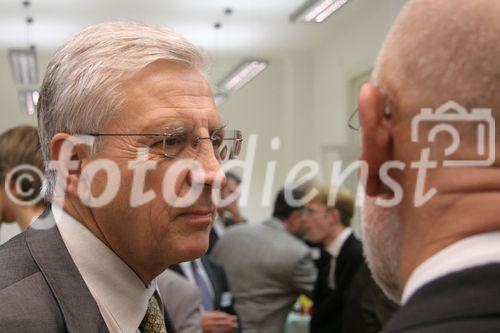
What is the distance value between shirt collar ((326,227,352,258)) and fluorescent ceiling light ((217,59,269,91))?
322cm

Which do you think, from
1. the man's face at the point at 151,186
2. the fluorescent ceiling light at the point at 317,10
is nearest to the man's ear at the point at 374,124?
the man's face at the point at 151,186

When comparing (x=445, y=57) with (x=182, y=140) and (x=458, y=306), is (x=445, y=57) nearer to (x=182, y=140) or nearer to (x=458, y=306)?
(x=458, y=306)

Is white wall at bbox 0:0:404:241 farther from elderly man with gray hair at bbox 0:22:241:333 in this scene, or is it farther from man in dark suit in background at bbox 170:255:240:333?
elderly man with gray hair at bbox 0:22:241:333

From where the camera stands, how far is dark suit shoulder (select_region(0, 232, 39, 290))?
1.03 meters

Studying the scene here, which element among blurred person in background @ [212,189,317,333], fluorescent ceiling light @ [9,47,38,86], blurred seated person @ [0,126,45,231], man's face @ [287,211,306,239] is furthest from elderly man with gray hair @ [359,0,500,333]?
fluorescent ceiling light @ [9,47,38,86]

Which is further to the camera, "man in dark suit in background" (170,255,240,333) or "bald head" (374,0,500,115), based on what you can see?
"man in dark suit in background" (170,255,240,333)

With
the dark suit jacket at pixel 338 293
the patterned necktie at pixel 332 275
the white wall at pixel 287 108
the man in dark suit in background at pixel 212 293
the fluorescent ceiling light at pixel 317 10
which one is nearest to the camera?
the man in dark suit in background at pixel 212 293

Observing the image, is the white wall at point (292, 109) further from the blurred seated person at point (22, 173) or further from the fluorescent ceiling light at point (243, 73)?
the blurred seated person at point (22, 173)

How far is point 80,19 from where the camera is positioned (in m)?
7.63

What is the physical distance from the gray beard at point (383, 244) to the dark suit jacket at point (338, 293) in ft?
8.97

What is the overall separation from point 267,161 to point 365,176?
889 cm

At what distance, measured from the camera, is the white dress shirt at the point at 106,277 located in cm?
112

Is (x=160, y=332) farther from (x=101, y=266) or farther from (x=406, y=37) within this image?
(x=406, y=37)

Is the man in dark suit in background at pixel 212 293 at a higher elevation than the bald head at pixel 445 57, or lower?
lower
